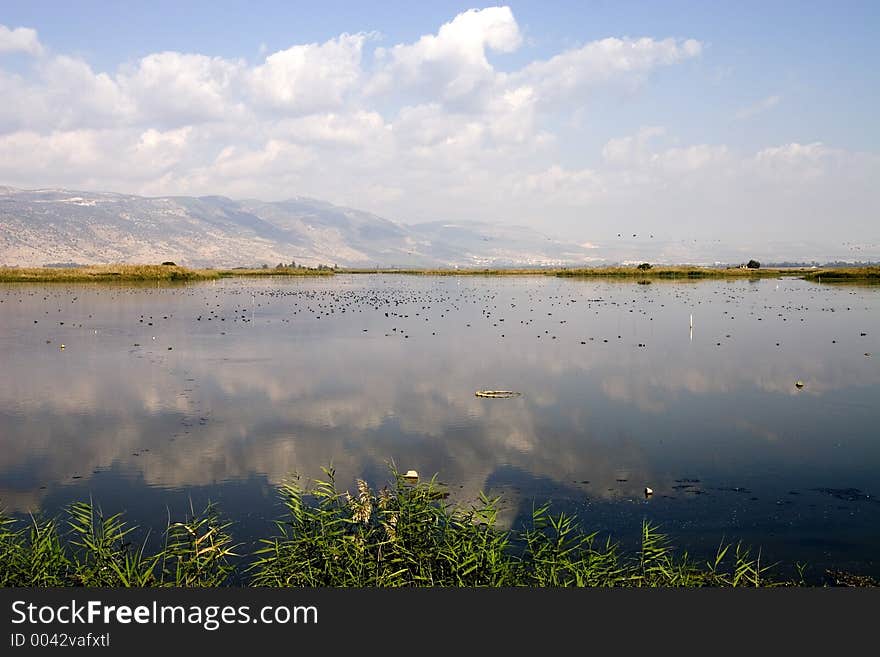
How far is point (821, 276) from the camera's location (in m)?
113

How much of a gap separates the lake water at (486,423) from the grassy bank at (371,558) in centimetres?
94

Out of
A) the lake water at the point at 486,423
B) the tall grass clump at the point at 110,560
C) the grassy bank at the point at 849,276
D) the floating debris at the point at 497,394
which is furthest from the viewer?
the grassy bank at the point at 849,276

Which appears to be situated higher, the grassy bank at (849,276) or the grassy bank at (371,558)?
the grassy bank at (849,276)

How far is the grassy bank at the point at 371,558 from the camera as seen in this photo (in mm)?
8836

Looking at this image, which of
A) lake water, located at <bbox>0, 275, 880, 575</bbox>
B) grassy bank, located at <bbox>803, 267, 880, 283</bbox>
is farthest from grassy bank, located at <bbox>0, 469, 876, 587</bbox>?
grassy bank, located at <bbox>803, 267, 880, 283</bbox>

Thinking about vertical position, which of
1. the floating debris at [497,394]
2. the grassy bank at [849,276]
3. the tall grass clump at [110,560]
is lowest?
the tall grass clump at [110,560]

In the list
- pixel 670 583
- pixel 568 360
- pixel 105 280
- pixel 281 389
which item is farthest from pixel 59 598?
pixel 105 280

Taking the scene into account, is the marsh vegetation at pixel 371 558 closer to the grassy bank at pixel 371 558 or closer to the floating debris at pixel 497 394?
the grassy bank at pixel 371 558

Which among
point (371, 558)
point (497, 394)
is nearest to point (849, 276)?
point (497, 394)

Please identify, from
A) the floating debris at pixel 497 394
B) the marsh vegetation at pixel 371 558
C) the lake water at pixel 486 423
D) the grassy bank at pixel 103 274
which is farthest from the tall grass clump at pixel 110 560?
the grassy bank at pixel 103 274

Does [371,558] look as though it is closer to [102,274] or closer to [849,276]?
[102,274]

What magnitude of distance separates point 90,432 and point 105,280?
89280 mm

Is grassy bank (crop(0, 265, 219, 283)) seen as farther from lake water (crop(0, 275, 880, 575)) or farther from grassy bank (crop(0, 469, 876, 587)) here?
grassy bank (crop(0, 469, 876, 587))

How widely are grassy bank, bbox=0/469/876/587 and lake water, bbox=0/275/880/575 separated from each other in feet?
3.08
